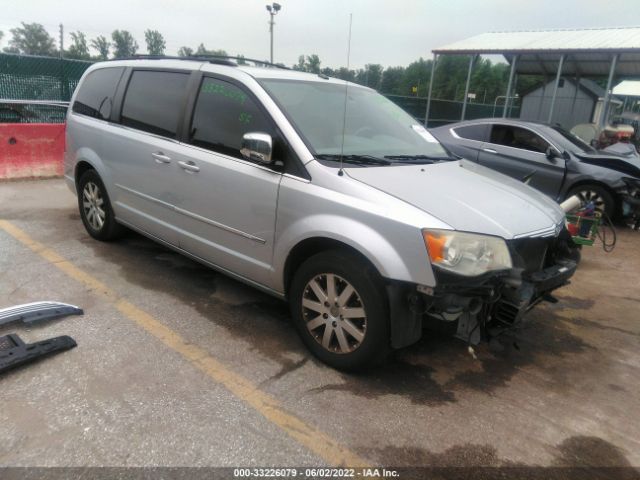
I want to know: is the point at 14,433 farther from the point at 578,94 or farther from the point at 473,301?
the point at 578,94

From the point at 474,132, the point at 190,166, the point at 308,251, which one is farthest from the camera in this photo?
the point at 474,132

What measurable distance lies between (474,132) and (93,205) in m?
6.20

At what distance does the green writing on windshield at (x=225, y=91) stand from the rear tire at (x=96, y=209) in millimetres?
1737

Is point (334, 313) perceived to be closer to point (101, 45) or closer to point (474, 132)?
point (474, 132)

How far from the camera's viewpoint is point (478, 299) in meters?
2.65

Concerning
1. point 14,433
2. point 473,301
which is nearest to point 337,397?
point 473,301

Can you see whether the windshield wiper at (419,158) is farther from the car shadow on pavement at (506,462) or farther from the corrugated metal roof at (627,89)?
the corrugated metal roof at (627,89)

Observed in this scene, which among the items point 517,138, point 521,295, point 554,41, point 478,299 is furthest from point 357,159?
point 554,41

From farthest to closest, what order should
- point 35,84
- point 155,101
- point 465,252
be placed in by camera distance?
point 35,84
point 155,101
point 465,252

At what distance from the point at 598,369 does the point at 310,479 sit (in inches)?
90.1

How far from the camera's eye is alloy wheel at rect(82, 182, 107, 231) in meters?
4.92

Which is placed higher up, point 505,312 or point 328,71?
Answer: point 328,71

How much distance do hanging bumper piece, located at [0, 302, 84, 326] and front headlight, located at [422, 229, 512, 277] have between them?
8.63 feet

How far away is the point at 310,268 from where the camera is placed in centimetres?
→ 301
